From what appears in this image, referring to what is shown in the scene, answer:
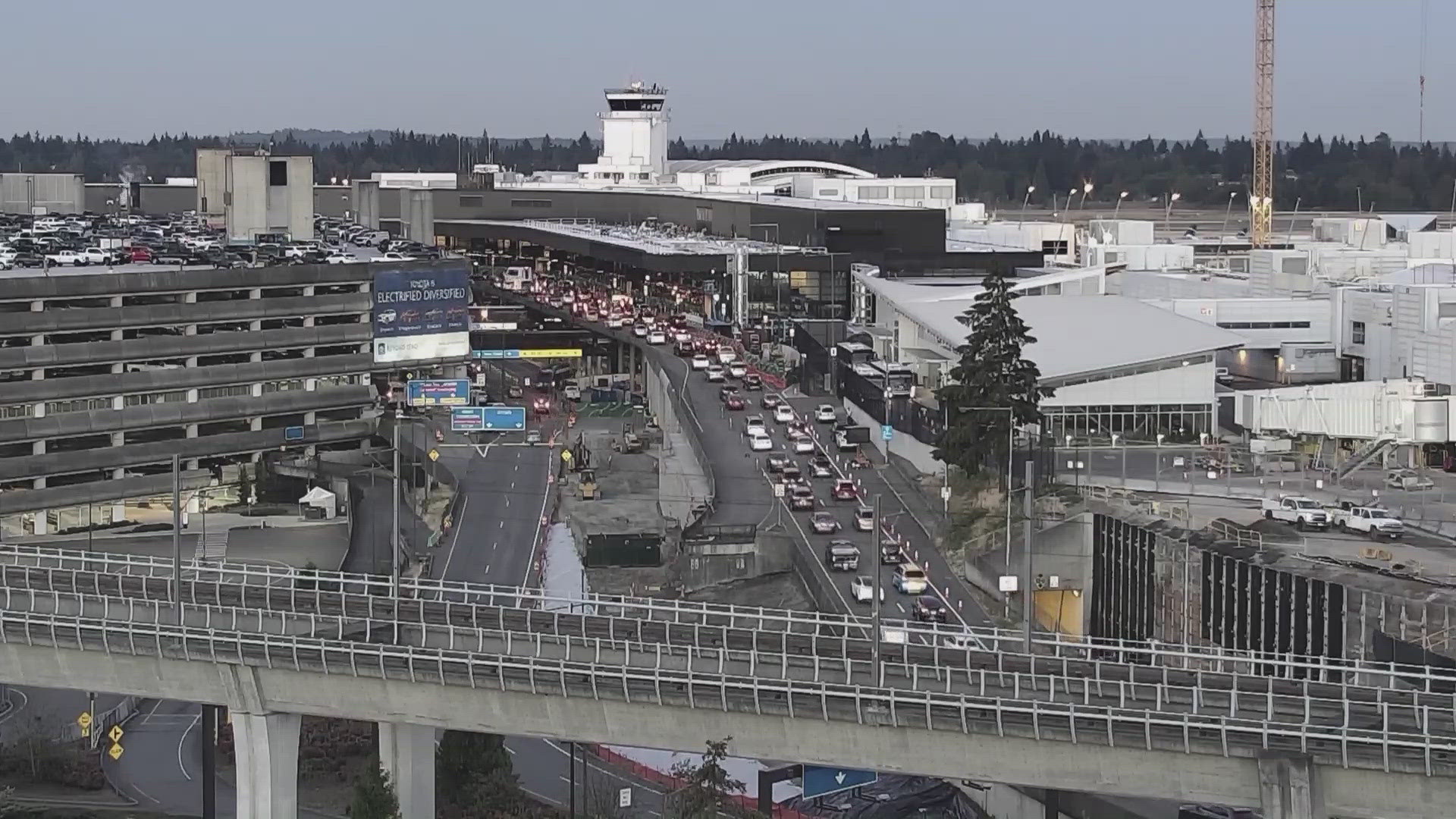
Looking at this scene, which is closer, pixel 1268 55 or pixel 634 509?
pixel 634 509

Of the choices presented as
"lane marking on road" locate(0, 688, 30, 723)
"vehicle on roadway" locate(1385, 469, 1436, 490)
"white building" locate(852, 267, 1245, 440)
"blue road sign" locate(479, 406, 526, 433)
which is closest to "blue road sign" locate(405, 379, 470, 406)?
"blue road sign" locate(479, 406, 526, 433)

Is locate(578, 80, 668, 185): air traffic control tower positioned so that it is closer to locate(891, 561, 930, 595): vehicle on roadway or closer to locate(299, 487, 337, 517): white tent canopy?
locate(299, 487, 337, 517): white tent canopy

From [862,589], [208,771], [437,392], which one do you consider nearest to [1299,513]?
[862,589]

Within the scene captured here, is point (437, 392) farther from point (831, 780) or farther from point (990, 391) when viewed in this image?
point (831, 780)

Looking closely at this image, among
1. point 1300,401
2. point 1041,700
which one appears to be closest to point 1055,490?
point 1300,401

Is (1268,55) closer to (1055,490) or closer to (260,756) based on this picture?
(1055,490)
